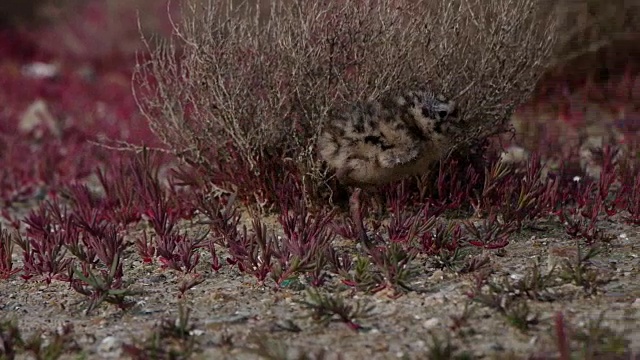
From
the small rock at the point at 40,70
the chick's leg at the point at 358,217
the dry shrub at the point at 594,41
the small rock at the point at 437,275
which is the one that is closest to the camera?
the small rock at the point at 437,275

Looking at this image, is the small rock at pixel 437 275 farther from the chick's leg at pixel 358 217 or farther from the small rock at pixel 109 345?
the small rock at pixel 109 345

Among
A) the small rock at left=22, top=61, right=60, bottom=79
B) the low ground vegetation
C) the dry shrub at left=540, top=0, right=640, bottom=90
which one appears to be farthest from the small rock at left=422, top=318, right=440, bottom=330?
the small rock at left=22, top=61, right=60, bottom=79

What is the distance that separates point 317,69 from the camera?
5.39 meters

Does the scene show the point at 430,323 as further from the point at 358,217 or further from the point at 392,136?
the point at 392,136

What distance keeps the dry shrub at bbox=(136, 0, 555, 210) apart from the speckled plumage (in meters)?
0.15

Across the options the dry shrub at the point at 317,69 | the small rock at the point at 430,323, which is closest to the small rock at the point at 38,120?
the dry shrub at the point at 317,69

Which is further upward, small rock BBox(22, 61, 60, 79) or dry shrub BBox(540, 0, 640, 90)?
small rock BBox(22, 61, 60, 79)

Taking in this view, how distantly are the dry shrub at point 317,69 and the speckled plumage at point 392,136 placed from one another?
5.8 inches

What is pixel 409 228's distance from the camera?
5160 mm

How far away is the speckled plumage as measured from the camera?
5.12m

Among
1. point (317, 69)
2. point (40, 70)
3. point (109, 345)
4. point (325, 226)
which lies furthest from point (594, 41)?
point (40, 70)

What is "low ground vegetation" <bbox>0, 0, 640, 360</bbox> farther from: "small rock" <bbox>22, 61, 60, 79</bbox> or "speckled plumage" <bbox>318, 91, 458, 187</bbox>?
"small rock" <bbox>22, 61, 60, 79</bbox>

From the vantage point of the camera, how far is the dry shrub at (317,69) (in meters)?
5.32

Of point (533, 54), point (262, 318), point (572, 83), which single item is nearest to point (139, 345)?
point (262, 318)
